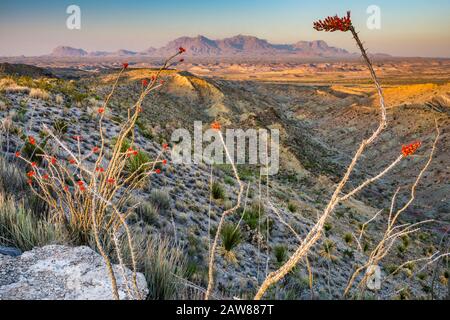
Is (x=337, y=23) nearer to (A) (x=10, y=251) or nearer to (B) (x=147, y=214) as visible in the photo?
(A) (x=10, y=251)

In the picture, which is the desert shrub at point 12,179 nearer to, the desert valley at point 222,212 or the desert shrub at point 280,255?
the desert valley at point 222,212

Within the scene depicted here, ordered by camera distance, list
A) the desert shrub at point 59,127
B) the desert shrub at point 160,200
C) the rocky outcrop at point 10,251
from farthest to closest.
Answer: the desert shrub at point 59,127
the desert shrub at point 160,200
the rocky outcrop at point 10,251

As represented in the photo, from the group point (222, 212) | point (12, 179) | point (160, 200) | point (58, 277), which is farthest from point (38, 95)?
point (58, 277)

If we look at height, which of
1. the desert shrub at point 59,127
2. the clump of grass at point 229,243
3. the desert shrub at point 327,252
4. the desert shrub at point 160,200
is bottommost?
the desert shrub at point 327,252

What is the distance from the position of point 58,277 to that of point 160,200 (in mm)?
4036

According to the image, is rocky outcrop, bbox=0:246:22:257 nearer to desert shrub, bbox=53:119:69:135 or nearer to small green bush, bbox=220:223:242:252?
small green bush, bbox=220:223:242:252

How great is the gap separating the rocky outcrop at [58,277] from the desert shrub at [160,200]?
352 centimetres

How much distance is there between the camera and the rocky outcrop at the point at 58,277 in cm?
235

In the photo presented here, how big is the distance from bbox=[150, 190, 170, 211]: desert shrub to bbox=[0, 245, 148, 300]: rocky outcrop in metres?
3.52

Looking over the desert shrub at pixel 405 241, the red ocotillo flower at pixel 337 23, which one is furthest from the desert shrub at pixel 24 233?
the desert shrub at pixel 405 241

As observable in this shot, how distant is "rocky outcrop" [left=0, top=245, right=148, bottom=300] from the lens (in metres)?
2.35

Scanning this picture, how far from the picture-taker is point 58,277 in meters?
2.53

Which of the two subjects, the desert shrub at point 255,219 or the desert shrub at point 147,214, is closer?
the desert shrub at point 147,214
